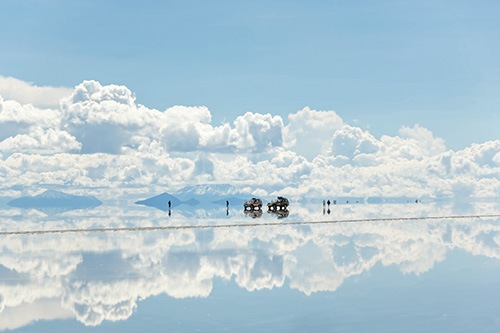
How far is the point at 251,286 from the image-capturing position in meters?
48.8

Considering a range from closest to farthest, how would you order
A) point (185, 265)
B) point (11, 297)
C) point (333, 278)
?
point (11, 297), point (333, 278), point (185, 265)

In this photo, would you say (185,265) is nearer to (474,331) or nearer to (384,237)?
(474,331)

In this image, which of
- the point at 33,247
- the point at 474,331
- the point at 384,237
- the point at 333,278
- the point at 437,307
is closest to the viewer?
the point at 474,331

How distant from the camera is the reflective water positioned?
36531mm

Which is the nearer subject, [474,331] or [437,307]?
[474,331]

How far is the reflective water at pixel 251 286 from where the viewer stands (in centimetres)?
3653

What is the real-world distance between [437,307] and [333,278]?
14.4m

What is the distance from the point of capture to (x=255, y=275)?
2136 inches

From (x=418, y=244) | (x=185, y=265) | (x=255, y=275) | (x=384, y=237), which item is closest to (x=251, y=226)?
(x=384, y=237)

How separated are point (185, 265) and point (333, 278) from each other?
60.2ft

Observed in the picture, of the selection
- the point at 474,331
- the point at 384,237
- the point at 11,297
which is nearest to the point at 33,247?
the point at 11,297

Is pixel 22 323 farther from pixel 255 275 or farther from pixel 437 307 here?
pixel 437 307

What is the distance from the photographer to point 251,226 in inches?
4847

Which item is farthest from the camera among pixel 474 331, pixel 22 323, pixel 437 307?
pixel 437 307
